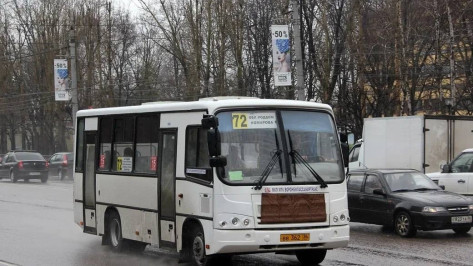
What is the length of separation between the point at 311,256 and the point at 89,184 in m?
4.64

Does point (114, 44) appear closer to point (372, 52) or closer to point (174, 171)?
point (372, 52)

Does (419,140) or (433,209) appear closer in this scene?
(433,209)

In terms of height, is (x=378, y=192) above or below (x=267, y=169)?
below

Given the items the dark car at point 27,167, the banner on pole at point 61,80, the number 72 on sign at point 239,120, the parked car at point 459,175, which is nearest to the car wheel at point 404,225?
the parked car at point 459,175

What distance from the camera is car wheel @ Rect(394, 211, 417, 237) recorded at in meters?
15.5

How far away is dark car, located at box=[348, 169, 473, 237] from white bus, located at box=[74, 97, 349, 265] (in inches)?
156

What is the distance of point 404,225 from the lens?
15.6 meters

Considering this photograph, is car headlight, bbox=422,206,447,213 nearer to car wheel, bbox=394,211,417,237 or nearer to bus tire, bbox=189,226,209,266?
car wheel, bbox=394,211,417,237

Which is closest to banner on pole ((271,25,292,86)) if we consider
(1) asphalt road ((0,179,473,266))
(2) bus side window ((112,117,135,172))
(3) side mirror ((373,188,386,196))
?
(1) asphalt road ((0,179,473,266))

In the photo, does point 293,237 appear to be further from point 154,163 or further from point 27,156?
point 27,156

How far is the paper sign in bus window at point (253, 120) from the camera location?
432 inches

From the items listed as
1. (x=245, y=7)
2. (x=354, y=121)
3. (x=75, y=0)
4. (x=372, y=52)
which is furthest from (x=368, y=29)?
(x=75, y=0)

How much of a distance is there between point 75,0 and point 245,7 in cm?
1991

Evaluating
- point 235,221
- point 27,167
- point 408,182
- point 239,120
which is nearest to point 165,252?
point 235,221
